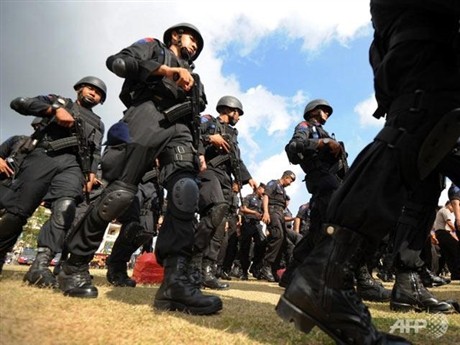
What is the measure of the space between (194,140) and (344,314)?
196 cm

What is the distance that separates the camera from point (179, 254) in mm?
2469

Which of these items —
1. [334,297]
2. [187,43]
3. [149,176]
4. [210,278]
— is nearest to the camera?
[334,297]

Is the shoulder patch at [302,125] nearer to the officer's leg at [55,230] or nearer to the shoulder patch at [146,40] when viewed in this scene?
the shoulder patch at [146,40]

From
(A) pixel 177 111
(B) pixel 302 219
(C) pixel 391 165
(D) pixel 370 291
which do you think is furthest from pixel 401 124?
(B) pixel 302 219

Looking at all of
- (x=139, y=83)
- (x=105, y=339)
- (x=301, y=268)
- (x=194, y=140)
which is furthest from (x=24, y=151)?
(x=301, y=268)

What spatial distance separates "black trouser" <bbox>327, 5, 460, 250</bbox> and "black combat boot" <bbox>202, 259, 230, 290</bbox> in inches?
142

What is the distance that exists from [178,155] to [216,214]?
214cm

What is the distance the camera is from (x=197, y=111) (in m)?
3.01

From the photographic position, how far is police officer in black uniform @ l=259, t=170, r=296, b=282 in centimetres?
810

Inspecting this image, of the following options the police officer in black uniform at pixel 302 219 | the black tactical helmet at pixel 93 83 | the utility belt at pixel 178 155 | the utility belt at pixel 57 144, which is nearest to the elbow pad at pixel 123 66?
the utility belt at pixel 178 155

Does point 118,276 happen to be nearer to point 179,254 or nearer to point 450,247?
point 179,254

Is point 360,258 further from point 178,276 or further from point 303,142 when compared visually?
point 303,142

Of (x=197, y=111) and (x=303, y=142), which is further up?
(x=303, y=142)

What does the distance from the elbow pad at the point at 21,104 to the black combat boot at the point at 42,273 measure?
142cm
